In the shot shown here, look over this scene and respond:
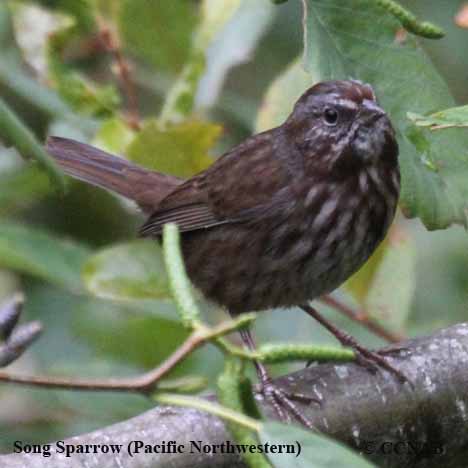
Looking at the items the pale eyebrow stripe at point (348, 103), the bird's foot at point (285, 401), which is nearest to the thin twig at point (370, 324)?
the pale eyebrow stripe at point (348, 103)

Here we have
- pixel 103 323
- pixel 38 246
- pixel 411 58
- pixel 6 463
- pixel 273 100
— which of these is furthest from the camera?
pixel 103 323

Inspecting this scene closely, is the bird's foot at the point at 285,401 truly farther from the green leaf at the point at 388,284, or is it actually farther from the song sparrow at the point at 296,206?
the green leaf at the point at 388,284

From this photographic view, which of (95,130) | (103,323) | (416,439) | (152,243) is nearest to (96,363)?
(103,323)

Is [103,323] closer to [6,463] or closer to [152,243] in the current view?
[152,243]

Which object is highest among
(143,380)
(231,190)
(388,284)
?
(231,190)

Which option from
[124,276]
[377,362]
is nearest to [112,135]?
[124,276]

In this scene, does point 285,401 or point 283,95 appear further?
point 283,95

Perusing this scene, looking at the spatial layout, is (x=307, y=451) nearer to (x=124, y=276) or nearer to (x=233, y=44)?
(x=124, y=276)
